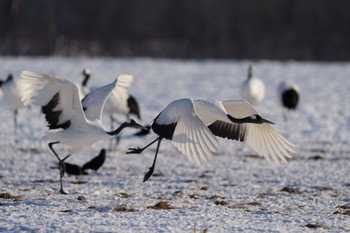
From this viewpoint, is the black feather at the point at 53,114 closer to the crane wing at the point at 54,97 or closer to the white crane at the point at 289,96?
the crane wing at the point at 54,97

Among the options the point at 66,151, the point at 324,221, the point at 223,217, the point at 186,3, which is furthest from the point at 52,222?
the point at 186,3

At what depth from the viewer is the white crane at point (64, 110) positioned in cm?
870

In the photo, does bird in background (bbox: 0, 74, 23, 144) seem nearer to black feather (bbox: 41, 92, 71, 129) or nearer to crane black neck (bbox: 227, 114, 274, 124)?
black feather (bbox: 41, 92, 71, 129)

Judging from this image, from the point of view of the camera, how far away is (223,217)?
23.5 feet

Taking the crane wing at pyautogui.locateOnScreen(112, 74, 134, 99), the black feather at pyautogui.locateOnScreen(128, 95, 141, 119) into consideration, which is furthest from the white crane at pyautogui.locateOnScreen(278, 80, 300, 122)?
the crane wing at pyautogui.locateOnScreen(112, 74, 134, 99)

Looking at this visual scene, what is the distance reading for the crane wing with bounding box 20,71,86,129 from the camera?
28.4ft

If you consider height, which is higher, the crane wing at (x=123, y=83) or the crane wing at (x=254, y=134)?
the crane wing at (x=123, y=83)

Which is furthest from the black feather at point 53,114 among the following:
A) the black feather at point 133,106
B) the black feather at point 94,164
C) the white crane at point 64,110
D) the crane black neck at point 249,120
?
the black feather at point 133,106

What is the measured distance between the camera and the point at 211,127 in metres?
8.91

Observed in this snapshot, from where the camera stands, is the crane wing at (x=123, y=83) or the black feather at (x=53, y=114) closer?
the black feather at (x=53, y=114)

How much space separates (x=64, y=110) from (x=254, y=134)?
2.18 m

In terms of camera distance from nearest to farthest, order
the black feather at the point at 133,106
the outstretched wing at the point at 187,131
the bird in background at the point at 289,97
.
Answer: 1. the outstretched wing at the point at 187,131
2. the black feather at the point at 133,106
3. the bird in background at the point at 289,97

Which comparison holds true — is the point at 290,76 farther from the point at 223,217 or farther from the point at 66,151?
the point at 223,217

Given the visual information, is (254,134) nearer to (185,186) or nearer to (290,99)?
(185,186)
